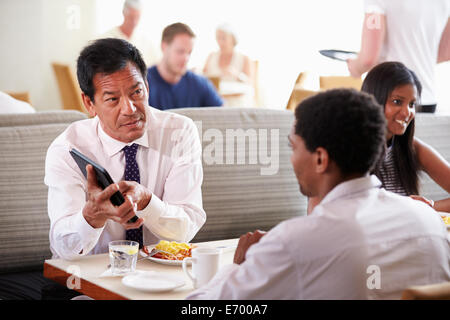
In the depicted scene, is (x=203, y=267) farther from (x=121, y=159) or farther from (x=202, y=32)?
(x=202, y=32)

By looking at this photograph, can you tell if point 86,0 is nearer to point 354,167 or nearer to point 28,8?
point 28,8

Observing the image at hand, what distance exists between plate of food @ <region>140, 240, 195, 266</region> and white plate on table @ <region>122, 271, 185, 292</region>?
0.11 m

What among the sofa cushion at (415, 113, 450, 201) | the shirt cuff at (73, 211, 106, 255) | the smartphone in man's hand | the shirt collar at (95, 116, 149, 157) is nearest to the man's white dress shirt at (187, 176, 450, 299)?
the smartphone in man's hand

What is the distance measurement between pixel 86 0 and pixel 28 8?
591 mm

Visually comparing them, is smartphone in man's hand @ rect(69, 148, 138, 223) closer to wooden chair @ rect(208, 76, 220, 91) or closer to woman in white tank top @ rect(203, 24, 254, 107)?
wooden chair @ rect(208, 76, 220, 91)

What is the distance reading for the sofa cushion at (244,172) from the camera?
8.63ft

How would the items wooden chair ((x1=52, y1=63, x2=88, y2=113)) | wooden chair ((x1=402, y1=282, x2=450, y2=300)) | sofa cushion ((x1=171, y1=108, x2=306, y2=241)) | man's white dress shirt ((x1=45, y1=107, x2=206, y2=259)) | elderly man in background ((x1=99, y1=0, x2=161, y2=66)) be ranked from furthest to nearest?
1. elderly man in background ((x1=99, y1=0, x2=161, y2=66))
2. wooden chair ((x1=52, y1=63, x2=88, y2=113))
3. sofa cushion ((x1=171, y1=108, x2=306, y2=241))
4. man's white dress shirt ((x1=45, y1=107, x2=206, y2=259))
5. wooden chair ((x1=402, y1=282, x2=450, y2=300))

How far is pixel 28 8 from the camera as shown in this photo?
6.55 m

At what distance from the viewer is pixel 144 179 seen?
2031 mm

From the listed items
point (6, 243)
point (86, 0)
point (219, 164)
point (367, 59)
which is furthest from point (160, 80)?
point (86, 0)

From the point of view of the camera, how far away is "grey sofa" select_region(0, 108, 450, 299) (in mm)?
2229

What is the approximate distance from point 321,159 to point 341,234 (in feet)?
0.53

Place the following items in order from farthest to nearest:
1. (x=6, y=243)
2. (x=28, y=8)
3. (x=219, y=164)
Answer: (x=28, y=8) → (x=219, y=164) → (x=6, y=243)

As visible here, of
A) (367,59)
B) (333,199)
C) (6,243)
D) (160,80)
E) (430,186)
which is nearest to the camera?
(333,199)
